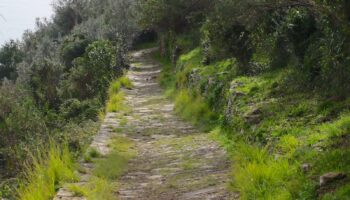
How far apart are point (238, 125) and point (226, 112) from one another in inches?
56.3

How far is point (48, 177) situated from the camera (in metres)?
6.96

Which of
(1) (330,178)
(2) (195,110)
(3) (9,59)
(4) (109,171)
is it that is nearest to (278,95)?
(4) (109,171)

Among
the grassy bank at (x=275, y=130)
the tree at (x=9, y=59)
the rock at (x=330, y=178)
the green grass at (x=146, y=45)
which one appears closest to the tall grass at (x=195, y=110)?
the grassy bank at (x=275, y=130)

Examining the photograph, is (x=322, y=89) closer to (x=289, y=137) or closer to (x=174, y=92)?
(x=289, y=137)

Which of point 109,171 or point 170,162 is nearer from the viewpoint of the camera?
point 109,171

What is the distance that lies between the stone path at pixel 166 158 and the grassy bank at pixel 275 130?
0.33 meters

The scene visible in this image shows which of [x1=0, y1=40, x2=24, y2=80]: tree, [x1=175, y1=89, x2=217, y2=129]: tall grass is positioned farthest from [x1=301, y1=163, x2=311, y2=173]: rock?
[x1=0, y1=40, x2=24, y2=80]: tree

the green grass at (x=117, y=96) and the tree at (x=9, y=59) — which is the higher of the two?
the tree at (x=9, y=59)

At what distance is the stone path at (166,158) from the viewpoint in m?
7.15

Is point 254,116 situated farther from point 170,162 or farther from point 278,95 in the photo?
point 170,162

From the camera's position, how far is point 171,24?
25.1m

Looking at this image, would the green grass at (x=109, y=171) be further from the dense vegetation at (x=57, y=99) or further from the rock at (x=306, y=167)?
the rock at (x=306, y=167)

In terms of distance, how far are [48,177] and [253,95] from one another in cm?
474

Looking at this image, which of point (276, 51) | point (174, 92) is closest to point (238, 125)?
point (276, 51)
